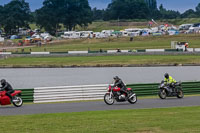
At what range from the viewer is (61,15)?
168 metres

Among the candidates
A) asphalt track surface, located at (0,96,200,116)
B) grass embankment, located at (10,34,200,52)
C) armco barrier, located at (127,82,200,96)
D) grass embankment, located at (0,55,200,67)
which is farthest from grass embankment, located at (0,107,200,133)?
grass embankment, located at (10,34,200,52)

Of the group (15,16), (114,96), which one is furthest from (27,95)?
(15,16)

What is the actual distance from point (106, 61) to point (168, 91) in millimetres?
42493

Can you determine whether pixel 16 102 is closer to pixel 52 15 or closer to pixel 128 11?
pixel 52 15

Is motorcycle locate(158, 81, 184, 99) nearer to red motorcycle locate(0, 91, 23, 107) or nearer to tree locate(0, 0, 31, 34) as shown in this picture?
red motorcycle locate(0, 91, 23, 107)

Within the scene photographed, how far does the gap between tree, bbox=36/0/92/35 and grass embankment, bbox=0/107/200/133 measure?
133 meters

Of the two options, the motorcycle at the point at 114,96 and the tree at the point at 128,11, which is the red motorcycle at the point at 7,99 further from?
the tree at the point at 128,11

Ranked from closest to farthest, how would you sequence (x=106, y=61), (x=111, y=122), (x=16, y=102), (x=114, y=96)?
(x=111, y=122) → (x=16, y=102) → (x=114, y=96) → (x=106, y=61)

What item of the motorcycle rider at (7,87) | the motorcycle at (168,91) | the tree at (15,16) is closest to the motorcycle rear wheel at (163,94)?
the motorcycle at (168,91)

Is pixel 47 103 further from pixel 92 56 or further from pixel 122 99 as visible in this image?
pixel 92 56

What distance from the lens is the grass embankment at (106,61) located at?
222 feet

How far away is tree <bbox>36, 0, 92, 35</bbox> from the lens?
520 ft

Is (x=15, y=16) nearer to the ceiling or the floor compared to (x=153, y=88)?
nearer to the ceiling

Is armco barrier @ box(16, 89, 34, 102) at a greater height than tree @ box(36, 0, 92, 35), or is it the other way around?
tree @ box(36, 0, 92, 35)
